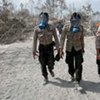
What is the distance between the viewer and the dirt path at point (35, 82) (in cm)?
762

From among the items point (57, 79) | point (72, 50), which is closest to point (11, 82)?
point (57, 79)

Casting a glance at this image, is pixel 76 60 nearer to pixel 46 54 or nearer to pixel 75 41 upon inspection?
pixel 75 41

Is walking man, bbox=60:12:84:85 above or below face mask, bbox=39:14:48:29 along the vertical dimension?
below

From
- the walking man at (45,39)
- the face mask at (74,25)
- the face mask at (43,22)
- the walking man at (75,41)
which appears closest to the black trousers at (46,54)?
the walking man at (45,39)

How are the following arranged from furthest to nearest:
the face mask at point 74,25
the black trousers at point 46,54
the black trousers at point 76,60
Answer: the black trousers at point 46,54, the black trousers at point 76,60, the face mask at point 74,25

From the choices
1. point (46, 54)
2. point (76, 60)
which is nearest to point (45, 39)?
point (46, 54)

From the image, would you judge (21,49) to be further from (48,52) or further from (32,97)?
(32,97)

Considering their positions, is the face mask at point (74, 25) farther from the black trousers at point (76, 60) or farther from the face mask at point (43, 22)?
the face mask at point (43, 22)

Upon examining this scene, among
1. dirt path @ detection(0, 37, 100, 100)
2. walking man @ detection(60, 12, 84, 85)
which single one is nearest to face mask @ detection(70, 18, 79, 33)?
walking man @ detection(60, 12, 84, 85)

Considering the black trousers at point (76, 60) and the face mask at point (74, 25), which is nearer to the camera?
the face mask at point (74, 25)

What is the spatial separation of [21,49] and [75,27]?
5566 millimetres

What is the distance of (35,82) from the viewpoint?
28.4 feet

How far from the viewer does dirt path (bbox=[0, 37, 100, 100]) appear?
7625mm

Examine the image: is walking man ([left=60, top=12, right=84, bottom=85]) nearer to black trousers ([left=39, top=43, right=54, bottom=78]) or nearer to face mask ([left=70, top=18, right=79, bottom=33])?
face mask ([left=70, top=18, right=79, bottom=33])
